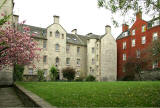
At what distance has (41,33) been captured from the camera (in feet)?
131

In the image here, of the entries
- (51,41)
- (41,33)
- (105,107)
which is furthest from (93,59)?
(105,107)

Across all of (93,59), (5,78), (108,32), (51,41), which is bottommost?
(5,78)

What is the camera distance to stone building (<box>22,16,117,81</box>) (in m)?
39.2

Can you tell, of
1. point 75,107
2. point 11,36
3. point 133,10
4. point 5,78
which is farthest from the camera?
point 5,78

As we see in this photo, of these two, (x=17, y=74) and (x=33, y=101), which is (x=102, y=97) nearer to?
(x=33, y=101)

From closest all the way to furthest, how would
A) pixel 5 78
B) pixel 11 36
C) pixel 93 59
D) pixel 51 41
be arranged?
1. pixel 11 36
2. pixel 5 78
3. pixel 51 41
4. pixel 93 59

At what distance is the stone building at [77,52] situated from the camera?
3916cm

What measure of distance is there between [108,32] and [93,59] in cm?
820

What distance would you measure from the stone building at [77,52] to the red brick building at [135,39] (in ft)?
6.73

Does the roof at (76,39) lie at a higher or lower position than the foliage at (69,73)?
higher

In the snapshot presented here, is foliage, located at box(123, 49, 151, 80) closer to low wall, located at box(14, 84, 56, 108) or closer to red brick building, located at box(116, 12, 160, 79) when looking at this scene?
red brick building, located at box(116, 12, 160, 79)

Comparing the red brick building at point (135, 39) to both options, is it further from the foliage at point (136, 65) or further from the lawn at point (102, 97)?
the lawn at point (102, 97)

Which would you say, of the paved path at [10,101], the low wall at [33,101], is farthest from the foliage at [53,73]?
the low wall at [33,101]

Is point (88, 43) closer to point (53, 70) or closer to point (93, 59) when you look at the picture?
point (93, 59)
